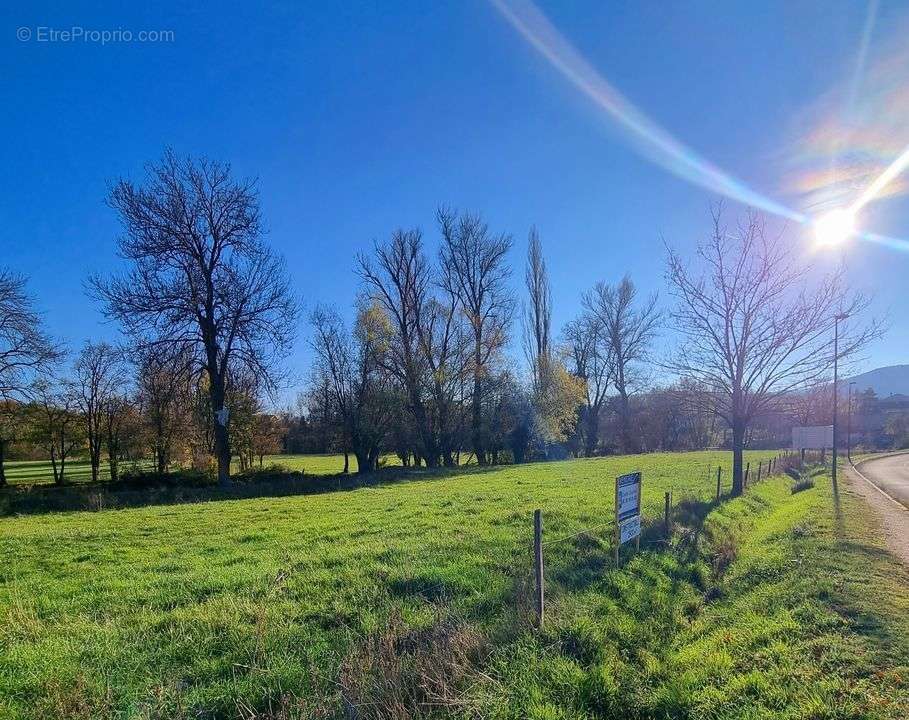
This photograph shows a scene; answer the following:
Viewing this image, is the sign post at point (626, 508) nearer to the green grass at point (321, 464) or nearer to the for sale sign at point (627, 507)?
the for sale sign at point (627, 507)

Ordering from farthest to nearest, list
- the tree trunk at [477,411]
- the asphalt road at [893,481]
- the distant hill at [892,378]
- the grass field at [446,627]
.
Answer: the distant hill at [892,378] < the tree trunk at [477,411] < the asphalt road at [893,481] < the grass field at [446,627]

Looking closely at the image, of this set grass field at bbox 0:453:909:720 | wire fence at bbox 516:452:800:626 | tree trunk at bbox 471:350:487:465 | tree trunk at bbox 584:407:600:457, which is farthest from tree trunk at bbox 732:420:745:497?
tree trunk at bbox 584:407:600:457

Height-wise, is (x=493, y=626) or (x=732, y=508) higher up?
(x=493, y=626)

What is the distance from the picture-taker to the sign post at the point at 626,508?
7684 mm

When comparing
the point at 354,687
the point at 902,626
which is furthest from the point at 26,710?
the point at 902,626

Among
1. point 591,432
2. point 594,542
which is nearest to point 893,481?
point 594,542

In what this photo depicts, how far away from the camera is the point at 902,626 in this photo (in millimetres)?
5738

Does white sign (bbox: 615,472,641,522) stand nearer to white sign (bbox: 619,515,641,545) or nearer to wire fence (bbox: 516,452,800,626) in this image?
white sign (bbox: 619,515,641,545)

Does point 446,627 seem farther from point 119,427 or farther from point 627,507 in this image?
point 119,427

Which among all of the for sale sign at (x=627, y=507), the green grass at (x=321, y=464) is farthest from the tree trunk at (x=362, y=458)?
the for sale sign at (x=627, y=507)

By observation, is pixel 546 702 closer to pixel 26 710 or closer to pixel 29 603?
pixel 26 710

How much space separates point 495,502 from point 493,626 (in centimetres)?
818

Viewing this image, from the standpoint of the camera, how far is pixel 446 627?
5191 mm

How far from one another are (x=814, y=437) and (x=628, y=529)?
29.4 metres
